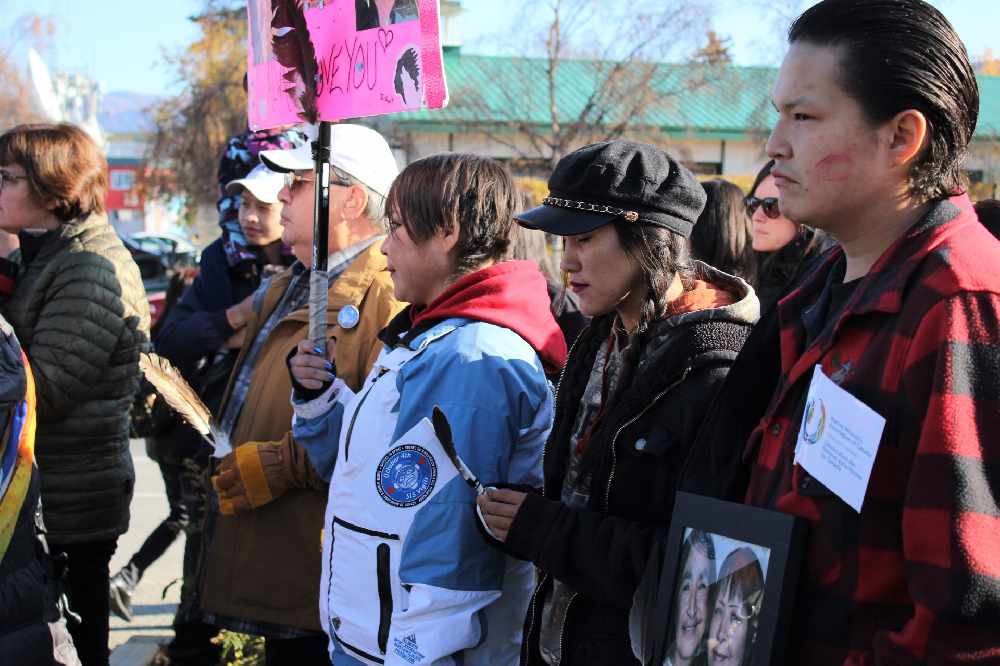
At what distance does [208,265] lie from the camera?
4516mm

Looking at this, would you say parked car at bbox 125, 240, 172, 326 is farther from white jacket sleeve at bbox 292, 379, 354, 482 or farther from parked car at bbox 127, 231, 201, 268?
white jacket sleeve at bbox 292, 379, 354, 482

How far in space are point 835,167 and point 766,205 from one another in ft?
9.41

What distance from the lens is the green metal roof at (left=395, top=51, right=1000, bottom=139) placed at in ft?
87.6

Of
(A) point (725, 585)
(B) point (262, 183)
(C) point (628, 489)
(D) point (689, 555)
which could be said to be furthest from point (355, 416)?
(B) point (262, 183)

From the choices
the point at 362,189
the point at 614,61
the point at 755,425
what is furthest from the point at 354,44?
the point at 614,61

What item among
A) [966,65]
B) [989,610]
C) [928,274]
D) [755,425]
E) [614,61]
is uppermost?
[614,61]

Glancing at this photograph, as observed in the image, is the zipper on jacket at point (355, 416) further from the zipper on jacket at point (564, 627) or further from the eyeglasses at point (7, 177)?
Answer: the eyeglasses at point (7, 177)

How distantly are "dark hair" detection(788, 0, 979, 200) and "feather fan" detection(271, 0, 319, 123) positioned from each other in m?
1.72

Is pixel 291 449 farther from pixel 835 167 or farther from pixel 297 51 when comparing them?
pixel 835 167

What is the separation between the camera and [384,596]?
250 cm

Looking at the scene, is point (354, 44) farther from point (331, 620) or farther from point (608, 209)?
point (331, 620)

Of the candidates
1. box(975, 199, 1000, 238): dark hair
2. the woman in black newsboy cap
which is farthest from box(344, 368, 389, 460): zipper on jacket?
box(975, 199, 1000, 238): dark hair

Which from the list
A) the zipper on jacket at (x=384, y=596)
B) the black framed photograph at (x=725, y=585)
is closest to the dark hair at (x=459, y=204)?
the zipper on jacket at (x=384, y=596)

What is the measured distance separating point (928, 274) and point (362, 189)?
2240mm
